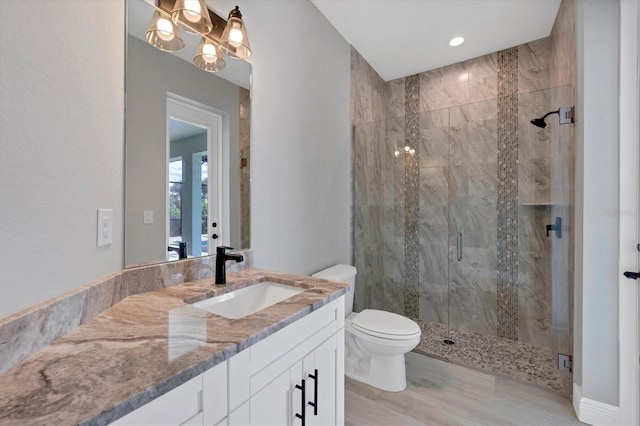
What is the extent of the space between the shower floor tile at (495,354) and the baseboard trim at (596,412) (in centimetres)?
26

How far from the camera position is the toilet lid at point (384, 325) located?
1776 mm

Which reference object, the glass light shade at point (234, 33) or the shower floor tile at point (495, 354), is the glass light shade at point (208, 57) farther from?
the shower floor tile at point (495, 354)

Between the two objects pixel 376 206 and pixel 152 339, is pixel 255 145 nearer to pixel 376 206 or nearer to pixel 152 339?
pixel 152 339

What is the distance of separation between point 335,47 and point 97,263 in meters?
2.28

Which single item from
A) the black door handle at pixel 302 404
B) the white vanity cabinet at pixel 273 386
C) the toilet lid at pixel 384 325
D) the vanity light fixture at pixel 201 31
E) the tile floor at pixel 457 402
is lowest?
the tile floor at pixel 457 402

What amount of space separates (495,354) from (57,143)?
293 centimetres

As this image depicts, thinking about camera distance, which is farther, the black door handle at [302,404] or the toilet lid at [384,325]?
the toilet lid at [384,325]

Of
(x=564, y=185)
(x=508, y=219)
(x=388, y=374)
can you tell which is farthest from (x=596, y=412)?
(x=508, y=219)

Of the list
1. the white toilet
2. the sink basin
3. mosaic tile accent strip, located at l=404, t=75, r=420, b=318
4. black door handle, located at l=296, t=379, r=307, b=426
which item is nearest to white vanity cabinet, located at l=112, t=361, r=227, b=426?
black door handle, located at l=296, t=379, r=307, b=426

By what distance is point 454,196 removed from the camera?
267 centimetres

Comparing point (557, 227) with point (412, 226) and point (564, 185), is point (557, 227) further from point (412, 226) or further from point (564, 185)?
point (412, 226)

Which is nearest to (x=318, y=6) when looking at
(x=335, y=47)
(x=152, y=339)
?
(x=335, y=47)

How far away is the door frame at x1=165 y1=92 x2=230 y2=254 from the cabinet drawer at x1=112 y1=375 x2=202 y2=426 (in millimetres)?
878

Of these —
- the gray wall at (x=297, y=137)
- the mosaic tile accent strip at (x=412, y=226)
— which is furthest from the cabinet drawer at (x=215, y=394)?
the mosaic tile accent strip at (x=412, y=226)
